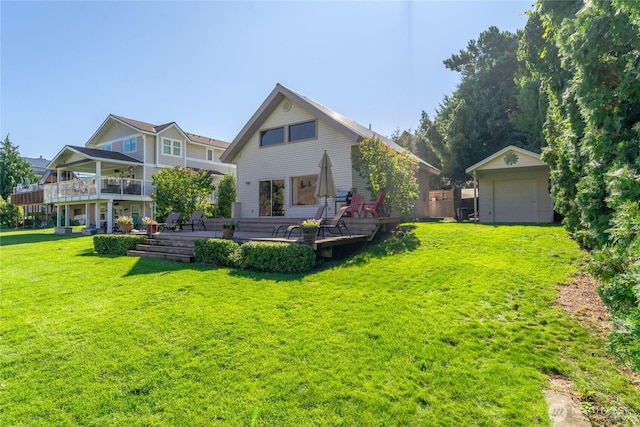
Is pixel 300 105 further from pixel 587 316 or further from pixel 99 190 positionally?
pixel 99 190

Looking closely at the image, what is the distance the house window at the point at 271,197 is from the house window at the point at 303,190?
26.0 inches

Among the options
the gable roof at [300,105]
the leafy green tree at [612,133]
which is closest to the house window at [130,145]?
the gable roof at [300,105]

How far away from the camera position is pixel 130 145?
25469mm

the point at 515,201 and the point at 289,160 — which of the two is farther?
the point at 515,201

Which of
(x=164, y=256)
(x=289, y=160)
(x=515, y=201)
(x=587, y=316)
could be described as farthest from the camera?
(x=515, y=201)

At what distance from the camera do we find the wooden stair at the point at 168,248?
9.65 metres

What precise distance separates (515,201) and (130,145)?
2681 cm

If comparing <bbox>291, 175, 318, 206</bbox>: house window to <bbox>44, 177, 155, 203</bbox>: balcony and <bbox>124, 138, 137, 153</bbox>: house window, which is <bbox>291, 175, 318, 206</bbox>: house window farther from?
<bbox>124, 138, 137, 153</bbox>: house window

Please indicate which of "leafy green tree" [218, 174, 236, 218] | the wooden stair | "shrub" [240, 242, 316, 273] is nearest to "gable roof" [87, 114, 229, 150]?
"leafy green tree" [218, 174, 236, 218]

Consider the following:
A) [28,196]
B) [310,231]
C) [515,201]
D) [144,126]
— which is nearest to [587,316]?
[310,231]

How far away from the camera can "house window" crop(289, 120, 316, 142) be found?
14523mm

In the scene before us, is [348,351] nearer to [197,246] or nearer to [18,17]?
[197,246]

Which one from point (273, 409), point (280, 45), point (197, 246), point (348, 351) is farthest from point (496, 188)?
point (273, 409)

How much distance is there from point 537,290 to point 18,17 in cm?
1618
